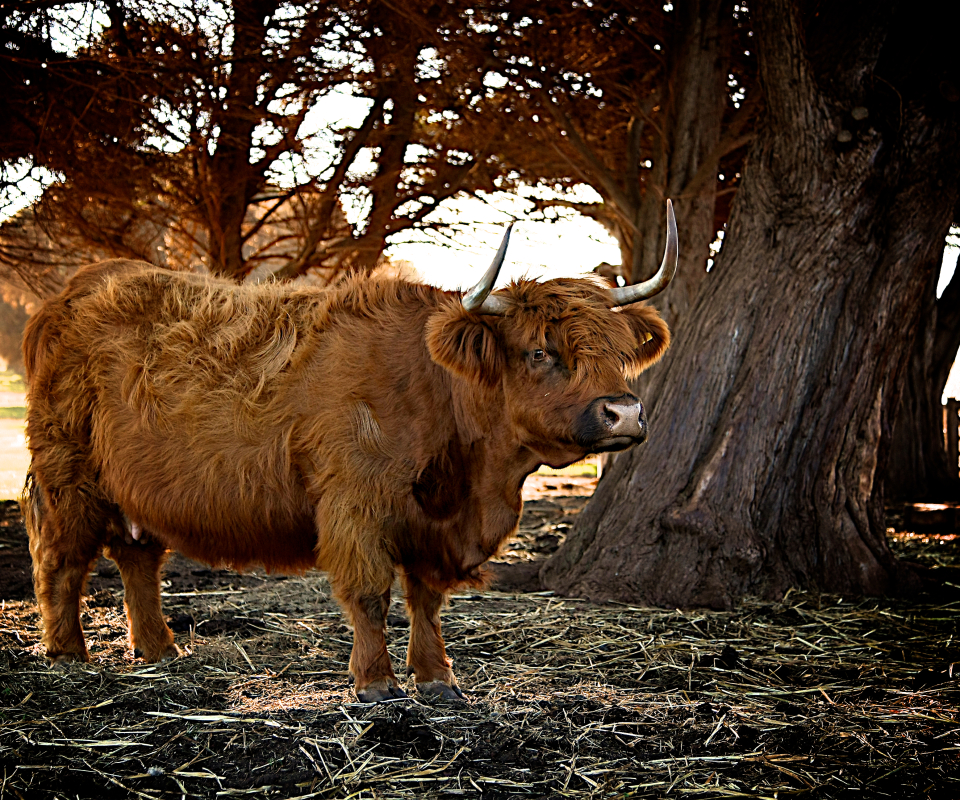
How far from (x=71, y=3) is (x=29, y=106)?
1164 mm

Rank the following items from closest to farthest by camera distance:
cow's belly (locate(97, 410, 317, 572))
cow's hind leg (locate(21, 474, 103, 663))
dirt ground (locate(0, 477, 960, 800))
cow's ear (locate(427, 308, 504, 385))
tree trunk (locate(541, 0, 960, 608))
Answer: dirt ground (locate(0, 477, 960, 800)) → cow's ear (locate(427, 308, 504, 385)) → cow's belly (locate(97, 410, 317, 572)) → cow's hind leg (locate(21, 474, 103, 663)) → tree trunk (locate(541, 0, 960, 608))

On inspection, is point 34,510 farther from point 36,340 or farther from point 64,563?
point 36,340

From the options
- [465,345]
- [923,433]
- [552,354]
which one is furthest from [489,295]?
[923,433]

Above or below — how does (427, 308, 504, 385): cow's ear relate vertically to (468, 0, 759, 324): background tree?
below

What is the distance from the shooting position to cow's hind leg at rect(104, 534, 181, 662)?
445 cm

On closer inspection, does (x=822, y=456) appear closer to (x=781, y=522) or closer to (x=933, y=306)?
(x=781, y=522)

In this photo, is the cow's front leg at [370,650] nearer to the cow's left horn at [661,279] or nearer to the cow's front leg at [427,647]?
the cow's front leg at [427,647]

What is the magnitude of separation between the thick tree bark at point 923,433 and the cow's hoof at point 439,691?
9.41m

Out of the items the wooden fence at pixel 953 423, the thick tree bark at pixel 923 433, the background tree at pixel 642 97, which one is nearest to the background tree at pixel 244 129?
the background tree at pixel 642 97

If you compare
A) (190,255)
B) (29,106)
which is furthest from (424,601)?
(190,255)

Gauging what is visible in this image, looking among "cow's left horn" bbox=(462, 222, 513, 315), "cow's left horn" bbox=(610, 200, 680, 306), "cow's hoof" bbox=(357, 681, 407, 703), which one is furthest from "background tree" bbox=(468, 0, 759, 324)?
"cow's hoof" bbox=(357, 681, 407, 703)

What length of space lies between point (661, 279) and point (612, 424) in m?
0.75

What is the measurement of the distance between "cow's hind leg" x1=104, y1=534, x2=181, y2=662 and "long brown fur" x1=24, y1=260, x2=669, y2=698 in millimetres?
10

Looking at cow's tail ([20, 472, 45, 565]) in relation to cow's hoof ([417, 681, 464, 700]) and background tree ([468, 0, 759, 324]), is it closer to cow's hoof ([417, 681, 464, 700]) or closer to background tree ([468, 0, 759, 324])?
cow's hoof ([417, 681, 464, 700])
